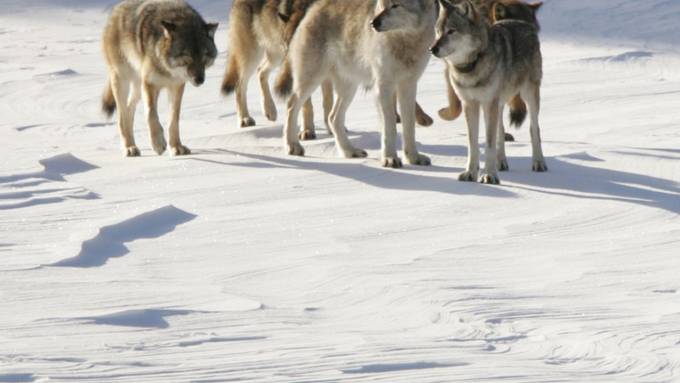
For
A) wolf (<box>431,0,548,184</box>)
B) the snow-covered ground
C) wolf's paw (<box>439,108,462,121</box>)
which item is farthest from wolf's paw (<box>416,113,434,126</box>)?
wolf (<box>431,0,548,184</box>)

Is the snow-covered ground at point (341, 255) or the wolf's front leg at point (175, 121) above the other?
the wolf's front leg at point (175, 121)

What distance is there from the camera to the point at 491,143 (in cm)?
922

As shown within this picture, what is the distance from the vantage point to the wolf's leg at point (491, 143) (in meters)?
9.16

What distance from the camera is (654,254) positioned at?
7453 millimetres

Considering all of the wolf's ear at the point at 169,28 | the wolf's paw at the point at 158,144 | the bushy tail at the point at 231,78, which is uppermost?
the wolf's ear at the point at 169,28

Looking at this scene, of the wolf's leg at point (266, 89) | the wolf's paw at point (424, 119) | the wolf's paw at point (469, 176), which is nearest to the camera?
the wolf's paw at point (469, 176)

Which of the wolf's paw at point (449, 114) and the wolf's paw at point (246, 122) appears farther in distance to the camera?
the wolf's paw at point (246, 122)

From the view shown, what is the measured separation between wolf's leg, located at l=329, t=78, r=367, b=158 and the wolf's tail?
1.98 m

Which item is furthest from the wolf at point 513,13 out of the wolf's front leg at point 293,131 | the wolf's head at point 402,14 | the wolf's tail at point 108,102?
the wolf's tail at point 108,102

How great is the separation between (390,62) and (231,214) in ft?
6.40

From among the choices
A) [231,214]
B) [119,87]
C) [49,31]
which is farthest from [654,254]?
[49,31]

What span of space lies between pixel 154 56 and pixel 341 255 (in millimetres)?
3592

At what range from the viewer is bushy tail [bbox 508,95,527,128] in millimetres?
10539

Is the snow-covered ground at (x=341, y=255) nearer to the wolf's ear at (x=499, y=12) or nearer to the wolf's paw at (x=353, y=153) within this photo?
the wolf's paw at (x=353, y=153)
